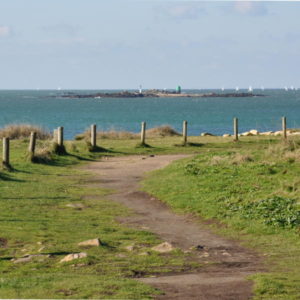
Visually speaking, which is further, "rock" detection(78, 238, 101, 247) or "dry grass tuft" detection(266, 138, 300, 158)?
"dry grass tuft" detection(266, 138, 300, 158)

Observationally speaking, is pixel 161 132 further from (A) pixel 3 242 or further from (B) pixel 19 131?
(A) pixel 3 242

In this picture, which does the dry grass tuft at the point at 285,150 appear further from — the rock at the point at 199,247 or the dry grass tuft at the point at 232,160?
the rock at the point at 199,247

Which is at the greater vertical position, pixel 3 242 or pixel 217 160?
pixel 217 160

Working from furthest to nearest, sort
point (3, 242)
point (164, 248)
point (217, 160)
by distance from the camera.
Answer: point (217, 160)
point (3, 242)
point (164, 248)

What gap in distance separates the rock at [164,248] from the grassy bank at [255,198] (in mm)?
1738

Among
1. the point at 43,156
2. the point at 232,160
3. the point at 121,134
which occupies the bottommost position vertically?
the point at 43,156

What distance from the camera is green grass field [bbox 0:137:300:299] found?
11.9 m

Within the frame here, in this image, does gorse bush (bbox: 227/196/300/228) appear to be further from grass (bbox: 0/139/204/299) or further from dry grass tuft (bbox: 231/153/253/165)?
dry grass tuft (bbox: 231/153/253/165)

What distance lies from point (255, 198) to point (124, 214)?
3.40 metres

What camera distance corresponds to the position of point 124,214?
20.2 meters

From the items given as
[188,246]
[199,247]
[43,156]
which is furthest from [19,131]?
[199,247]

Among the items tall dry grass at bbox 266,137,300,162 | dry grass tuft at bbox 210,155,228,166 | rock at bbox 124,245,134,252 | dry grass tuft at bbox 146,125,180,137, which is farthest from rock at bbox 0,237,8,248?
dry grass tuft at bbox 146,125,180,137

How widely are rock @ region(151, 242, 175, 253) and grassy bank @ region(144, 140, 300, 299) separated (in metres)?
1.74

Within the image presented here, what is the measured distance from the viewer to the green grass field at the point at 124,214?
11914 mm
